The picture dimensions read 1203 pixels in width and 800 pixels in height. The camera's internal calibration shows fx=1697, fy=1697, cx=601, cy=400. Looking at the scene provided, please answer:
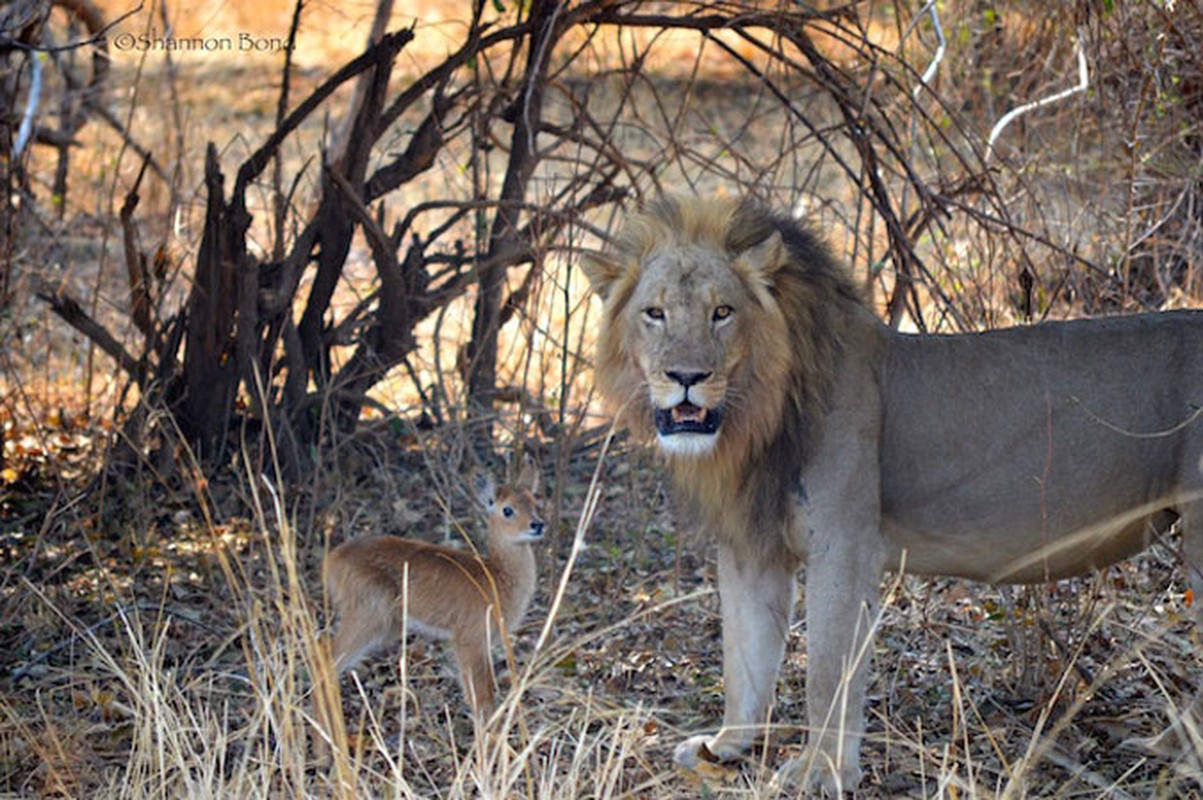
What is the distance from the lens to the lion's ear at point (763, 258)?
→ 425 cm

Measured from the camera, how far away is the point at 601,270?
441cm

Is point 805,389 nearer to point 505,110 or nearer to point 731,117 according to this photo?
point 505,110

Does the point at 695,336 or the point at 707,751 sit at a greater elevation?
the point at 695,336

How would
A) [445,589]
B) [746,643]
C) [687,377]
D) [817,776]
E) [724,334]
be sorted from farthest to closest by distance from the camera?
[445,589] → [746,643] → [817,776] → [724,334] → [687,377]

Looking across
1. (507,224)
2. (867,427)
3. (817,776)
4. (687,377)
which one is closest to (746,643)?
(817,776)

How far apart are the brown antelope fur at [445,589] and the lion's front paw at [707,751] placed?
60 cm

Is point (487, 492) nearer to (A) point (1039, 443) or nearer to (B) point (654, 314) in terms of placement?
(B) point (654, 314)

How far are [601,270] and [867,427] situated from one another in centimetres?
80

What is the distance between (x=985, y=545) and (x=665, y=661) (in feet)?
4.66

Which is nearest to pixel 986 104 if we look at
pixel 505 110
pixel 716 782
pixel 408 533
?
pixel 505 110

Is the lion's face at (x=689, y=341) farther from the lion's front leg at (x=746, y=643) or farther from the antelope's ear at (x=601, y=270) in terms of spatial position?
the lion's front leg at (x=746, y=643)

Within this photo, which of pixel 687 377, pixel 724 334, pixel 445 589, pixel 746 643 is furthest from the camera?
pixel 445 589

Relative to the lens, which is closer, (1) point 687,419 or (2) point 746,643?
(1) point 687,419

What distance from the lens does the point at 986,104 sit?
854 centimetres
